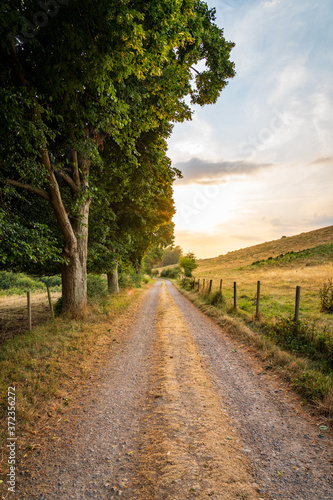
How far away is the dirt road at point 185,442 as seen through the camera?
271cm

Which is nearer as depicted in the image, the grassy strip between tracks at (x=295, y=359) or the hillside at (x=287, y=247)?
the grassy strip between tracks at (x=295, y=359)

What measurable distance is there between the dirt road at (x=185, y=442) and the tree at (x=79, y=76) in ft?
19.1

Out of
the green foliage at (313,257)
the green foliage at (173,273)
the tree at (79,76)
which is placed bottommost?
the green foliage at (173,273)

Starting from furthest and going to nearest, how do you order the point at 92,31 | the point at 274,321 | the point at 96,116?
the point at 274,321, the point at 96,116, the point at 92,31

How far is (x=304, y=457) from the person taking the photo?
3219mm

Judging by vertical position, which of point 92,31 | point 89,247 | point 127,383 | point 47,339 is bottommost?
point 127,383

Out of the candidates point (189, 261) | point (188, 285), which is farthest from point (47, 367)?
point (189, 261)

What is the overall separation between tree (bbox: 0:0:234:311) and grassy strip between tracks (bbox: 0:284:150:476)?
6.60ft

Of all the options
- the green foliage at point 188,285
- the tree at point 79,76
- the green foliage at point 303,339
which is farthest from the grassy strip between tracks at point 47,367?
the green foliage at point 188,285

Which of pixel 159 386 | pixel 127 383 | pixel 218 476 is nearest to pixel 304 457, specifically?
pixel 218 476

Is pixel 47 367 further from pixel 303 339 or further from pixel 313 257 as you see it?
pixel 313 257

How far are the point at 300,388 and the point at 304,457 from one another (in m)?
1.94

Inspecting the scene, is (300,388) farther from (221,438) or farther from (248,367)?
(221,438)

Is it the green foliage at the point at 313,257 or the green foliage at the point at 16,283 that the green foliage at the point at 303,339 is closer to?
the green foliage at the point at 313,257
